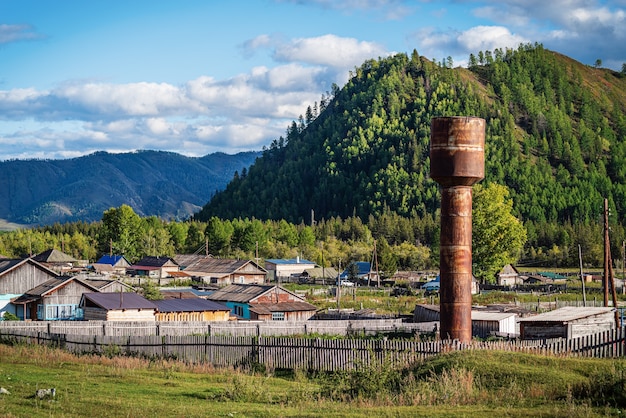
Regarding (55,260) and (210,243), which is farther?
(210,243)

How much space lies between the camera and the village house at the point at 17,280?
6462 cm

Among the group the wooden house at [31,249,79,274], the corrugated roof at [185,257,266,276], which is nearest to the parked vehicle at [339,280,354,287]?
the corrugated roof at [185,257,266,276]

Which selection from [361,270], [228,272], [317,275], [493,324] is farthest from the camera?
[361,270]

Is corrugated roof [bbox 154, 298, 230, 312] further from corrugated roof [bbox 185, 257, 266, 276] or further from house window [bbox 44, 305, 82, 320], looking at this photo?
corrugated roof [bbox 185, 257, 266, 276]

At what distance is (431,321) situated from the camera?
55625 millimetres

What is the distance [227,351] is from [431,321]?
2301 cm

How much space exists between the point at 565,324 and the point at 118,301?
102 ft

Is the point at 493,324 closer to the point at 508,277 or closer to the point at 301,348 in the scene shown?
the point at 301,348

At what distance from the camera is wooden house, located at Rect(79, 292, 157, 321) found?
2314 inches

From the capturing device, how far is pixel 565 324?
131 ft

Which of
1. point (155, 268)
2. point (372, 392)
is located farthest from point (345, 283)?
point (372, 392)

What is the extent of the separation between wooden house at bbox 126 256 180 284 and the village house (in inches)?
1932

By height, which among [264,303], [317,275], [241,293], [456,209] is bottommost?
[317,275]

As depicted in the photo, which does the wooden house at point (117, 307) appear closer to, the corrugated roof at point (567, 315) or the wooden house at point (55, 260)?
the corrugated roof at point (567, 315)
